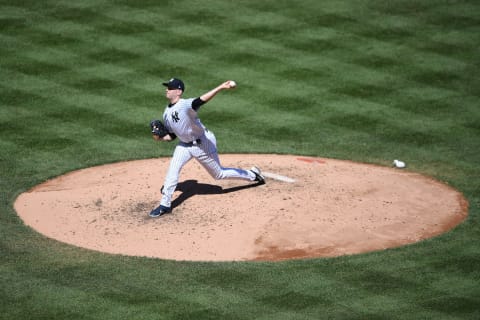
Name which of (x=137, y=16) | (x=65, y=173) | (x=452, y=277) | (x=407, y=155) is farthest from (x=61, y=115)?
(x=452, y=277)

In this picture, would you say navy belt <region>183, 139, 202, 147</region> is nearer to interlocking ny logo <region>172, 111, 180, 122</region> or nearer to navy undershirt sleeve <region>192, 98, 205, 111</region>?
interlocking ny logo <region>172, 111, 180, 122</region>

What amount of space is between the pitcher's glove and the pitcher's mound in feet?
3.62

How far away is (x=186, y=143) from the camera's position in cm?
1388

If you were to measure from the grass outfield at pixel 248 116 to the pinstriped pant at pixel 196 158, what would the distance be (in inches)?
69.1

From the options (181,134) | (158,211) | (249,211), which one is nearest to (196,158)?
(181,134)

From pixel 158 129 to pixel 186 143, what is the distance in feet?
1.63

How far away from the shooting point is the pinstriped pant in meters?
13.6

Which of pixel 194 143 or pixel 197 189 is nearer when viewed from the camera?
pixel 194 143

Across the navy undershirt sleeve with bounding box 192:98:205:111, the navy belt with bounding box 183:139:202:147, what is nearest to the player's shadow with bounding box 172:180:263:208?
the navy belt with bounding box 183:139:202:147

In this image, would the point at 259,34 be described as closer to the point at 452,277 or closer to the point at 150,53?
the point at 150,53

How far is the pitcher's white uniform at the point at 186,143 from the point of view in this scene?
13.4 m

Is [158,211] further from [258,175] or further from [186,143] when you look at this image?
[258,175]

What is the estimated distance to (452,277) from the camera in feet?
37.5

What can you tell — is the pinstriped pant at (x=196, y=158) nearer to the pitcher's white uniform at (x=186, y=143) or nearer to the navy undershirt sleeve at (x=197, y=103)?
the pitcher's white uniform at (x=186, y=143)
